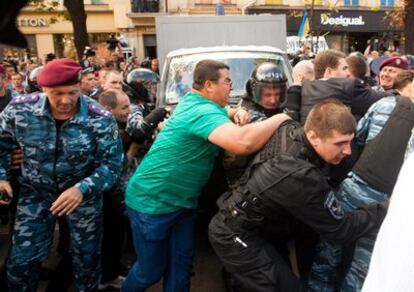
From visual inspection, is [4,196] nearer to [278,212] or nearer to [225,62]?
[278,212]

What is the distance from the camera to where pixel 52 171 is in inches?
114

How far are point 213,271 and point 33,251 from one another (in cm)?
163

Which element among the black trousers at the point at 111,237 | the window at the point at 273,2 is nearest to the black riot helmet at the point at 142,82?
the black trousers at the point at 111,237

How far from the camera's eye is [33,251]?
119 inches

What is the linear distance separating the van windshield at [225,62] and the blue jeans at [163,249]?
273cm

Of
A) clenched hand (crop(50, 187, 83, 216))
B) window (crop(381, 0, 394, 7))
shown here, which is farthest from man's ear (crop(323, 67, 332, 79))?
window (crop(381, 0, 394, 7))

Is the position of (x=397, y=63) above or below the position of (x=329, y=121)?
above

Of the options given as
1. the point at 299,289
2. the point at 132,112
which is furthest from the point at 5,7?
the point at 132,112

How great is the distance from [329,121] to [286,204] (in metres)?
0.47

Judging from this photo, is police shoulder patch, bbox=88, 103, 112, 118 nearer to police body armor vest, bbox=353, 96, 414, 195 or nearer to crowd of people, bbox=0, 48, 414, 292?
crowd of people, bbox=0, 48, 414, 292

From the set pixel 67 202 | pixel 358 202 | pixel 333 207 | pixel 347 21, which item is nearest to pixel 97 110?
pixel 67 202

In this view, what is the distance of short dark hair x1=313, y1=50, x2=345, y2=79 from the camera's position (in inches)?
135

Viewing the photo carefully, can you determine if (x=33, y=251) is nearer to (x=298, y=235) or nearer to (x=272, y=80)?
(x=298, y=235)

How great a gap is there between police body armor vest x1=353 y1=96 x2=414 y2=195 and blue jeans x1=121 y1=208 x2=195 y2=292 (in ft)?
3.87
